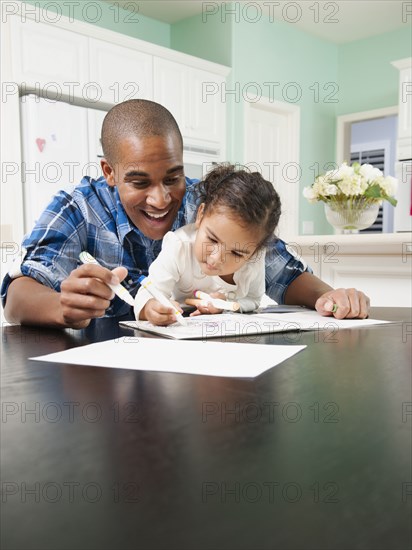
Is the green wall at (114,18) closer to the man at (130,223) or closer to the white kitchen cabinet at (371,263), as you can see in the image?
the white kitchen cabinet at (371,263)

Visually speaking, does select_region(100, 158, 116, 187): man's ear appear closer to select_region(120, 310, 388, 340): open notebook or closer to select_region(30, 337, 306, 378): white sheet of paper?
select_region(120, 310, 388, 340): open notebook

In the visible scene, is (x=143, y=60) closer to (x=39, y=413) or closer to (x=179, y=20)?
(x=179, y=20)

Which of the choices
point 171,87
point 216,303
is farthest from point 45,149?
point 216,303

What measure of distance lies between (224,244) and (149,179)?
23 cm

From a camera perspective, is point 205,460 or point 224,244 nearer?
point 205,460

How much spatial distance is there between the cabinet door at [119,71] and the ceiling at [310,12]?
68cm

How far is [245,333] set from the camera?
80 centimetres

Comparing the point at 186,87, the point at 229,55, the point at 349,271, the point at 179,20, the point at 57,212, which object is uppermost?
the point at 179,20

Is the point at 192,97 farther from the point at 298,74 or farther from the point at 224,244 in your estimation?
the point at 224,244

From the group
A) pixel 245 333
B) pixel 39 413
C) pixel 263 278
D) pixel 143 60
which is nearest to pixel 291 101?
pixel 143 60

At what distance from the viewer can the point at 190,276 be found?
4.32ft

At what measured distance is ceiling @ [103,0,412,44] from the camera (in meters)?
4.20

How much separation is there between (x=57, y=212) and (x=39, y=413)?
0.91 metres

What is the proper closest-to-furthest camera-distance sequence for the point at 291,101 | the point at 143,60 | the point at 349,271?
the point at 349,271 < the point at 143,60 < the point at 291,101
